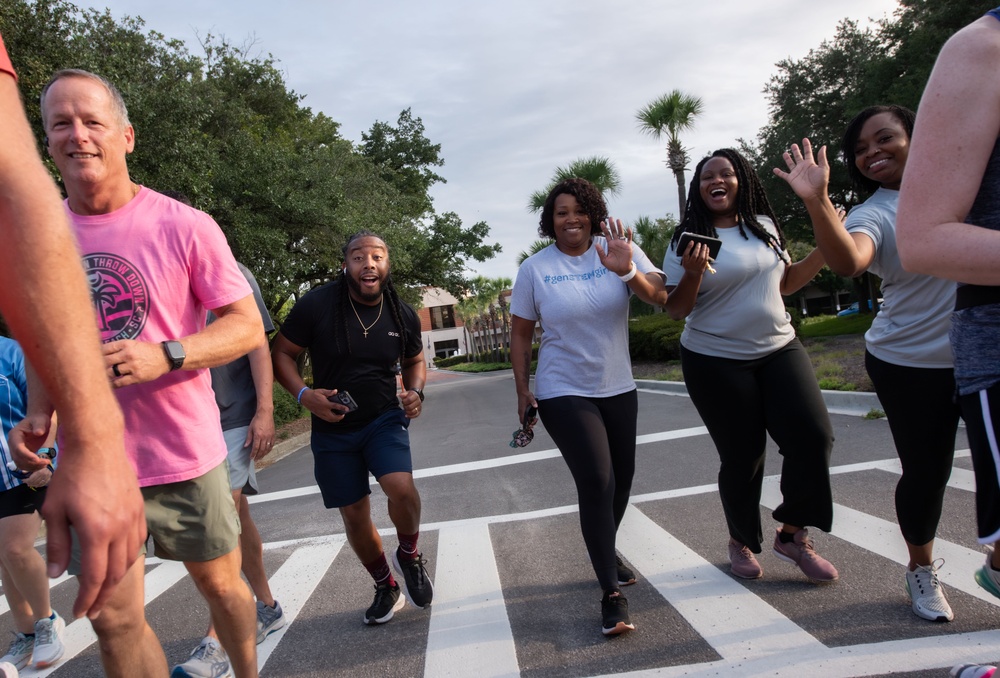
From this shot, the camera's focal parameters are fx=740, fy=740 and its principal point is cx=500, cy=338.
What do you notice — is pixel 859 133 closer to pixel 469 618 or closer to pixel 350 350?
pixel 350 350

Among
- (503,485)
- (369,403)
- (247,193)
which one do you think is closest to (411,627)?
(369,403)

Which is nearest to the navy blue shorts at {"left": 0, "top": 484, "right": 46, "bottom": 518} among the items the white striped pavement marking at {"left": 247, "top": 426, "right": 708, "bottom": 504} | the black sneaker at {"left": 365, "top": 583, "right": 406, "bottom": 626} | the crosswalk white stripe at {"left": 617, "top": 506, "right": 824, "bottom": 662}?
the black sneaker at {"left": 365, "top": 583, "right": 406, "bottom": 626}

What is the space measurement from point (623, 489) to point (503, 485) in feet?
10.7

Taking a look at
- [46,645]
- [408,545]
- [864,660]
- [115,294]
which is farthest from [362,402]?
[864,660]

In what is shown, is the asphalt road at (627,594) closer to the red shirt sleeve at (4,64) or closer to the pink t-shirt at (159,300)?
the pink t-shirt at (159,300)

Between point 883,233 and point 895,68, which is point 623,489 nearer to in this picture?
point 883,233

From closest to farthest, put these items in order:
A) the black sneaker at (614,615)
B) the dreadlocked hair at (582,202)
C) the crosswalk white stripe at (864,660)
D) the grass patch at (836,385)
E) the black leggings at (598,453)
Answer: the crosswalk white stripe at (864,660) → the black sneaker at (614,615) → the black leggings at (598,453) → the dreadlocked hair at (582,202) → the grass patch at (836,385)

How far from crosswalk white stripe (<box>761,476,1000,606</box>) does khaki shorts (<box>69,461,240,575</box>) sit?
3061 mm

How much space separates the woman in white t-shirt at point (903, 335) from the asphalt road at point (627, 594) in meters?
0.36

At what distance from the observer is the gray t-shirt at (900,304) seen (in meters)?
2.96

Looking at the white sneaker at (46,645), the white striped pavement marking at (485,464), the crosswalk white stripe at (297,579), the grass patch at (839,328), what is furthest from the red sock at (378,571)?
the grass patch at (839,328)

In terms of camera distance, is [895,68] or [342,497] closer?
[342,497]

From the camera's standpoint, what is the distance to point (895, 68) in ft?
66.6

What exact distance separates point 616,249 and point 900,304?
130 cm
